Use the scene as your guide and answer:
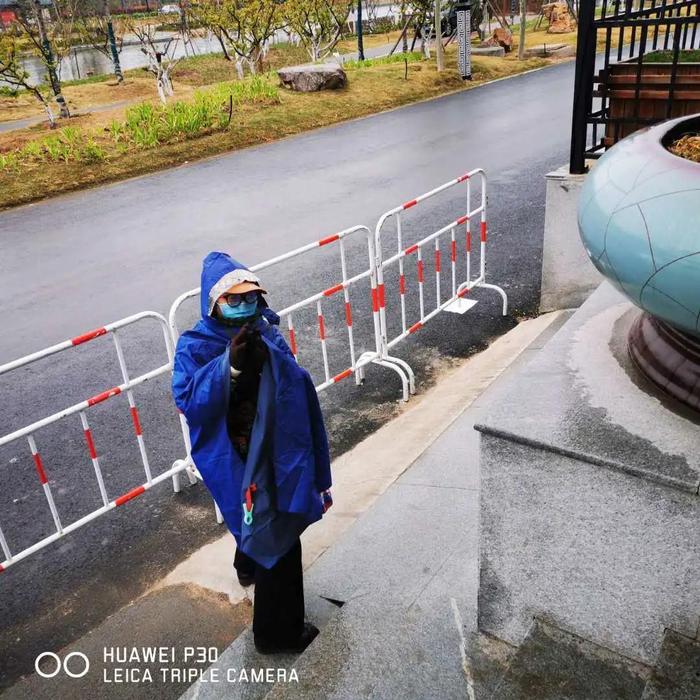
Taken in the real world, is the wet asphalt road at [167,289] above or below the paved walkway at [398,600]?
below

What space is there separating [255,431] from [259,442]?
5cm

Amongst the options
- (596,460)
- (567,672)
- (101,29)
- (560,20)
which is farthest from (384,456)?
(560,20)

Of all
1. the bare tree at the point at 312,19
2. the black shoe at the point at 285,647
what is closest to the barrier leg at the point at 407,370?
the black shoe at the point at 285,647

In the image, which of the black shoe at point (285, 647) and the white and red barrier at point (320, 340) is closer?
the black shoe at point (285, 647)

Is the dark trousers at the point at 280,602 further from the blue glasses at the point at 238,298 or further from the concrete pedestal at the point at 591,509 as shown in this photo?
the blue glasses at the point at 238,298

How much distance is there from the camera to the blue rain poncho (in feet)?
8.94

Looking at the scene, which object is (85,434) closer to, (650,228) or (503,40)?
(650,228)

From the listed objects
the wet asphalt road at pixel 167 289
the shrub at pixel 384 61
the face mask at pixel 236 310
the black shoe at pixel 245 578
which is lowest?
the wet asphalt road at pixel 167 289

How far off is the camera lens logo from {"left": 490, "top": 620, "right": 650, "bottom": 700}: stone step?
1966 millimetres

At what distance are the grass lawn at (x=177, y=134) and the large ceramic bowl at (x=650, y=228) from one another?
11454 mm

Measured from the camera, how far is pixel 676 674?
1926mm

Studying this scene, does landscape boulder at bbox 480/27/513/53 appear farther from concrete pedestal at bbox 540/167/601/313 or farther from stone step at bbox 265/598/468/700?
stone step at bbox 265/598/468/700

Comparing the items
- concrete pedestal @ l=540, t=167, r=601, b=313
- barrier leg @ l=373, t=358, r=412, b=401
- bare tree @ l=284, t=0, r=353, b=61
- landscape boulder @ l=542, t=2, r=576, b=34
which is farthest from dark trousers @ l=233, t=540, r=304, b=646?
landscape boulder @ l=542, t=2, r=576, b=34

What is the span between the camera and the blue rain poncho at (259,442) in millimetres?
2725
